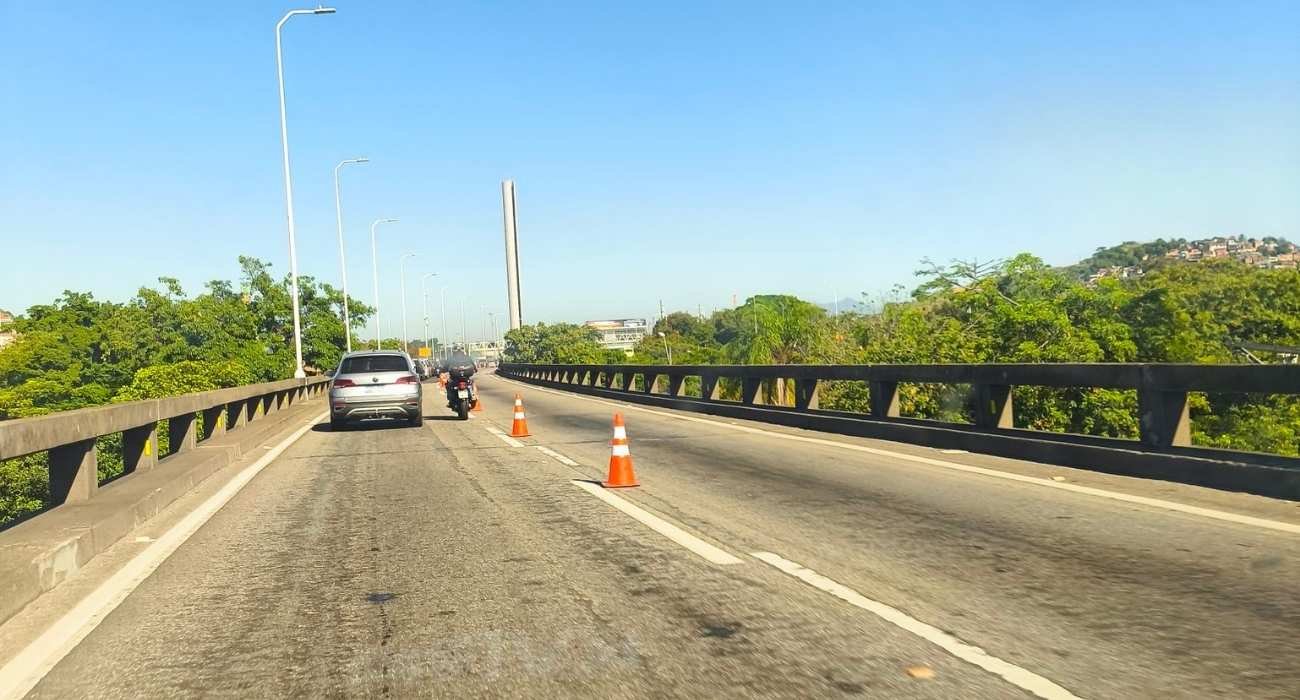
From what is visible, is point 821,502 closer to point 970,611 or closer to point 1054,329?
point 970,611

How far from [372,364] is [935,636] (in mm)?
17663

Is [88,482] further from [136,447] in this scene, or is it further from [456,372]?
[456,372]

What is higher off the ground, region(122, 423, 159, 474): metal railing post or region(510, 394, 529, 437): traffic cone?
region(122, 423, 159, 474): metal railing post

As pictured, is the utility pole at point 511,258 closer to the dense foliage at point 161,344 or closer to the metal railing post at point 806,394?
the dense foliage at point 161,344

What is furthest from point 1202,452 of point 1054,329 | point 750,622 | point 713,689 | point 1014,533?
point 1054,329

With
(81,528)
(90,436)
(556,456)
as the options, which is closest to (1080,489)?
(556,456)

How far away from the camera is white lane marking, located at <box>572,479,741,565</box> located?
6746 mm

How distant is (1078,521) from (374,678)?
549 centimetres

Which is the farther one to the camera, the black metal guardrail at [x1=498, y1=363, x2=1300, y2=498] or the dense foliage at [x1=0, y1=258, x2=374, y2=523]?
the dense foliage at [x1=0, y1=258, x2=374, y2=523]

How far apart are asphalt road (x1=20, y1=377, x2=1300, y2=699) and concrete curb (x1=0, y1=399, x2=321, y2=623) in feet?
1.86

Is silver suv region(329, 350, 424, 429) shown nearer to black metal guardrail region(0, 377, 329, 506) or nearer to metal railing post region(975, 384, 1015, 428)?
black metal guardrail region(0, 377, 329, 506)

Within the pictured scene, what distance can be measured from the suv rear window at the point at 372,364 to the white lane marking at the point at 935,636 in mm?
15578

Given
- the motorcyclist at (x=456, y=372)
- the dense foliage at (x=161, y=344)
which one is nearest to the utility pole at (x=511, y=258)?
the dense foliage at (x=161, y=344)

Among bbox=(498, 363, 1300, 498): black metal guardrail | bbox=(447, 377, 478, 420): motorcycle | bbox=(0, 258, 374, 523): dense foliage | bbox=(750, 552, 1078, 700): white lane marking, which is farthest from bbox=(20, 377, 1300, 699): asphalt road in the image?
bbox=(0, 258, 374, 523): dense foliage
